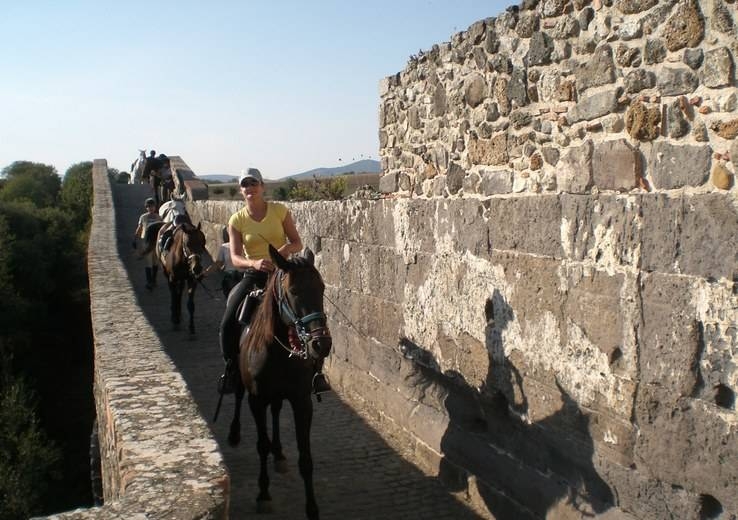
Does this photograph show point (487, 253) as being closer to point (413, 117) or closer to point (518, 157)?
point (518, 157)

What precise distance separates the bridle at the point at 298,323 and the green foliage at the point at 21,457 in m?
15.2

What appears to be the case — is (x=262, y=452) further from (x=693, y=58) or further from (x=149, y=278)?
(x=149, y=278)

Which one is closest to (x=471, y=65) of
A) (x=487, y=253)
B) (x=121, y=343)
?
(x=487, y=253)

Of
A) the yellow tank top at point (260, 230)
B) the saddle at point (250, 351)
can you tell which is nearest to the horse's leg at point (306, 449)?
the saddle at point (250, 351)

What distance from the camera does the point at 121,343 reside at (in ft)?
19.2

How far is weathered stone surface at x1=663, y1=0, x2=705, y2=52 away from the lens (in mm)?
3639

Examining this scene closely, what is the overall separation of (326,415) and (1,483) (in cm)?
1469

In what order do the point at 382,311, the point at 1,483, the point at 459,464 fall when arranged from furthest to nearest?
1. the point at 1,483
2. the point at 382,311
3. the point at 459,464

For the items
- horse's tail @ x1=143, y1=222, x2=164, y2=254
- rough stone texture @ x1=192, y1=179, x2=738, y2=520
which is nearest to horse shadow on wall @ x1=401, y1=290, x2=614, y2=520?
rough stone texture @ x1=192, y1=179, x2=738, y2=520

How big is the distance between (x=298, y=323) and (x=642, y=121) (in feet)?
7.39

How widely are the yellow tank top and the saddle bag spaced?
350 mm

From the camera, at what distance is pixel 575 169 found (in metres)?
4.58

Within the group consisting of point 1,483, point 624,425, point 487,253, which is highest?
point 487,253

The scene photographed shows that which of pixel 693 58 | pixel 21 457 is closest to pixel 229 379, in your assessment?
pixel 693 58
